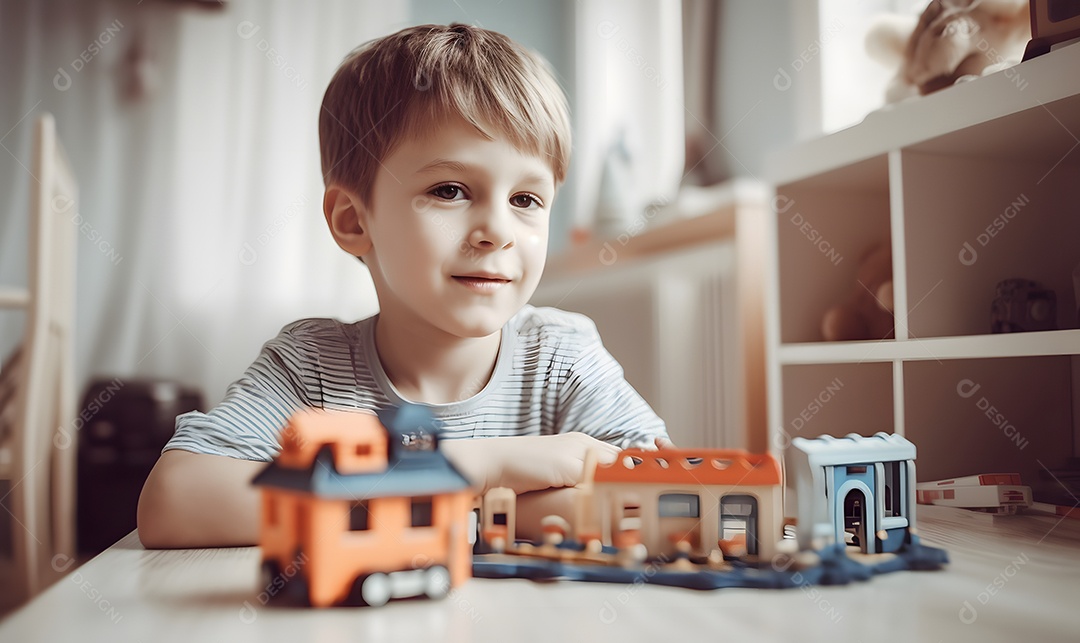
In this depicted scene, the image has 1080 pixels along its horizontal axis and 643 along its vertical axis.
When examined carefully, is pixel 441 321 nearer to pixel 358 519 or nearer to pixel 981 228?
pixel 358 519

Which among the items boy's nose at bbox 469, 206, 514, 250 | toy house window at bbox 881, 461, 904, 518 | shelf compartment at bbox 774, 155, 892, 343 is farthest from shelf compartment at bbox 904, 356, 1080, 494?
boy's nose at bbox 469, 206, 514, 250

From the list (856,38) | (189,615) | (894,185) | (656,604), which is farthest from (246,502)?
(856,38)

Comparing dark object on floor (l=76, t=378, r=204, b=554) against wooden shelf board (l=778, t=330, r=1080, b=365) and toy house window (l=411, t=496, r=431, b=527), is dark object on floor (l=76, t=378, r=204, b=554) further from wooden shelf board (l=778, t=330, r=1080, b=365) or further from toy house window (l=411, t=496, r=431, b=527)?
toy house window (l=411, t=496, r=431, b=527)

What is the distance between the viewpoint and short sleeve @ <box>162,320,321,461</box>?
0.61 m

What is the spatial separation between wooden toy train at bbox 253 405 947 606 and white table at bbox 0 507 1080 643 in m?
0.01

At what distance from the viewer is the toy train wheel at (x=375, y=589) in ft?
1.20

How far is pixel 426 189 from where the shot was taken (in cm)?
65

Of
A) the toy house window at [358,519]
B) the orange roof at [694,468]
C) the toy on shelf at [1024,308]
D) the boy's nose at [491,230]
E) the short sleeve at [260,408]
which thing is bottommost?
the toy house window at [358,519]

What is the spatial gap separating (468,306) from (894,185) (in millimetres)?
524

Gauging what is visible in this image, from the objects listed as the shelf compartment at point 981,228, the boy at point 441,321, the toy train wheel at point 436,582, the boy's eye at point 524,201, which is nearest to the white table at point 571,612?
the toy train wheel at point 436,582

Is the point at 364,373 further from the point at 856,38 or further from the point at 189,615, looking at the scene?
the point at 856,38

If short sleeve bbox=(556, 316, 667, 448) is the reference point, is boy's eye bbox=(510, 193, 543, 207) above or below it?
above

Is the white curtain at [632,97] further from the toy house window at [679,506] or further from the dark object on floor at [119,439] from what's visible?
the toy house window at [679,506]

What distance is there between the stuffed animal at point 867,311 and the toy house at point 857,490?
606mm
